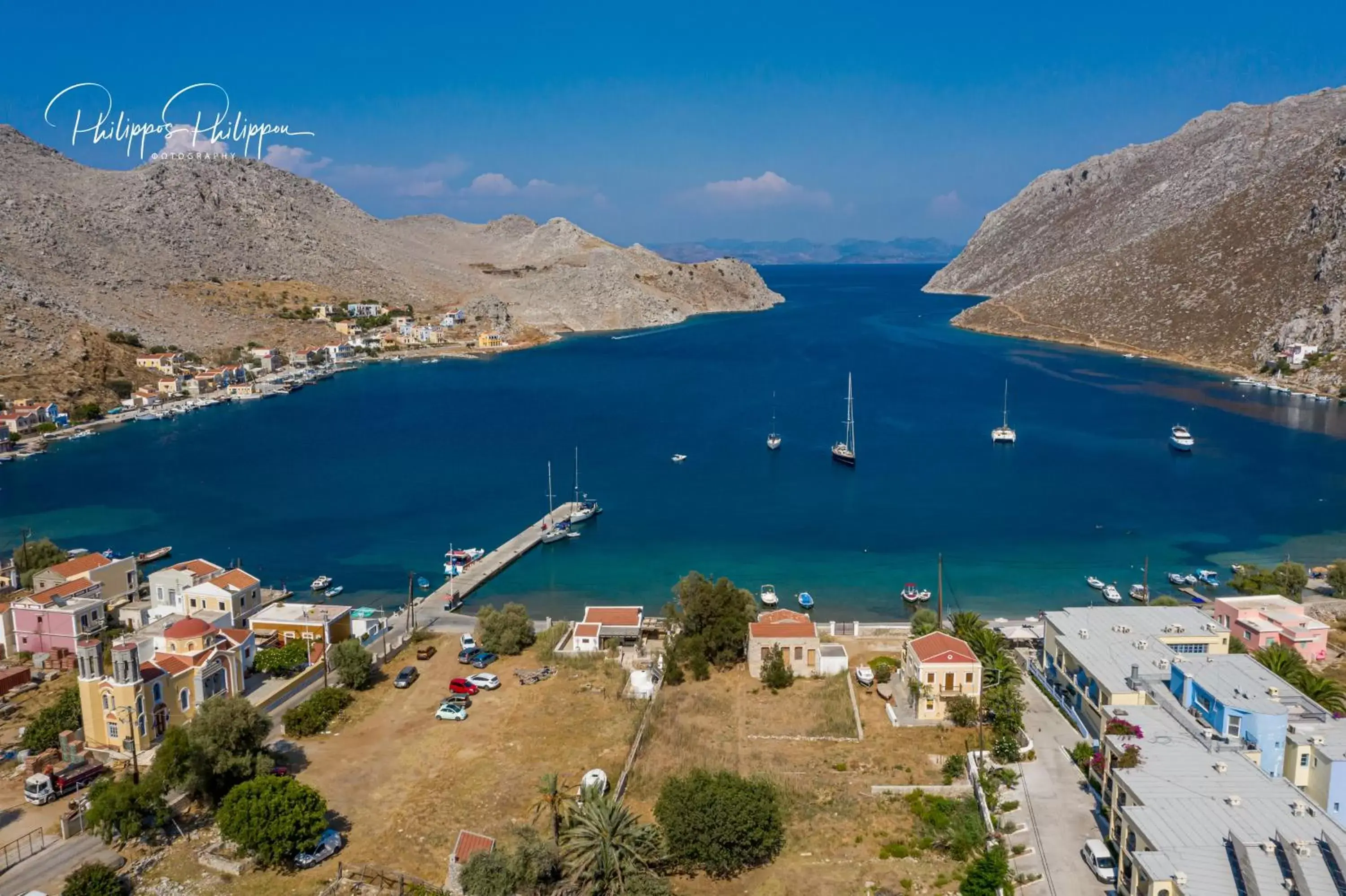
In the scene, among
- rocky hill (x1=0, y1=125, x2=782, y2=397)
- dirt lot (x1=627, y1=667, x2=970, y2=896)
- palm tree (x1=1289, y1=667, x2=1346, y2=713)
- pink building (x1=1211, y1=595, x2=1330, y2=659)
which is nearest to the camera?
dirt lot (x1=627, y1=667, x2=970, y2=896)

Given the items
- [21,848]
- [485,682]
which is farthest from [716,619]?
[21,848]

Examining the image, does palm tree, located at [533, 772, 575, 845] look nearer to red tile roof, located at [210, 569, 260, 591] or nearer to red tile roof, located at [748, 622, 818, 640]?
red tile roof, located at [748, 622, 818, 640]

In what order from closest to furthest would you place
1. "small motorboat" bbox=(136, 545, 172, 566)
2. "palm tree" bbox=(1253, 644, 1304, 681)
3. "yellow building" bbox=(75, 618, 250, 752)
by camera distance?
"yellow building" bbox=(75, 618, 250, 752)
"palm tree" bbox=(1253, 644, 1304, 681)
"small motorboat" bbox=(136, 545, 172, 566)

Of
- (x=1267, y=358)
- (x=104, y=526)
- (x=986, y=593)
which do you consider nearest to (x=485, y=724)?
(x=986, y=593)

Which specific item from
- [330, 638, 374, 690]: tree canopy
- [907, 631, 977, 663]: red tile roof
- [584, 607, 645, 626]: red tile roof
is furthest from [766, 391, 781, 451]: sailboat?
[330, 638, 374, 690]: tree canopy

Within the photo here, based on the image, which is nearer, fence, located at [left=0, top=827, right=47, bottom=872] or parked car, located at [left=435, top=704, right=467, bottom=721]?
fence, located at [left=0, top=827, right=47, bottom=872]

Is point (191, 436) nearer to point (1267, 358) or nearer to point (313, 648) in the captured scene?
point (313, 648)

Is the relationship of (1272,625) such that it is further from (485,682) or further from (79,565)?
(79,565)
